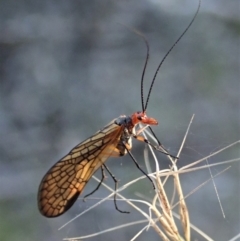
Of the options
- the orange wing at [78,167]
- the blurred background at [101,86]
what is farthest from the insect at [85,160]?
the blurred background at [101,86]

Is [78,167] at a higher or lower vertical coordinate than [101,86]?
lower

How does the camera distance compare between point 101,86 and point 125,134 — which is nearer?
point 125,134

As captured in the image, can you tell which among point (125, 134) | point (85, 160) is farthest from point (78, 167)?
point (125, 134)

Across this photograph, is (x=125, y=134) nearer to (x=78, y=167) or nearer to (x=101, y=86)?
(x=78, y=167)

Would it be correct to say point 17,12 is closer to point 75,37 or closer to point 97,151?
point 75,37

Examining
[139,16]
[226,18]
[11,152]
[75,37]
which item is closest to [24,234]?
[11,152]

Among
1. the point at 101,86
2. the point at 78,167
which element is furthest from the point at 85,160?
the point at 101,86

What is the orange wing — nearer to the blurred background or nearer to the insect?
the insect

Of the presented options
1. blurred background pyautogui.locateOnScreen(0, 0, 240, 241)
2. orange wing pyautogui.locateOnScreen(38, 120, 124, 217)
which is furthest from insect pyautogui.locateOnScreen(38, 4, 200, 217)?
blurred background pyautogui.locateOnScreen(0, 0, 240, 241)
